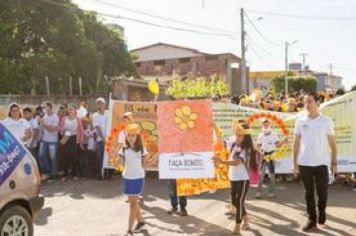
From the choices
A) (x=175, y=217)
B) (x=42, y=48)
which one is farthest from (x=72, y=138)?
(x=42, y=48)

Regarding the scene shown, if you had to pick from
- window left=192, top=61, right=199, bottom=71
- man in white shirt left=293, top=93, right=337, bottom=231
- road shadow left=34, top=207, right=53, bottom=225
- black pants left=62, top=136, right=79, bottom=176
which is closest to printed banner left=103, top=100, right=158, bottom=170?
black pants left=62, top=136, right=79, bottom=176

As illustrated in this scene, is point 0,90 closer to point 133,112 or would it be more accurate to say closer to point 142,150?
point 133,112

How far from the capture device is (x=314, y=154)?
852 centimetres

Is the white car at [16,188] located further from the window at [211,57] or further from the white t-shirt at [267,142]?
the window at [211,57]

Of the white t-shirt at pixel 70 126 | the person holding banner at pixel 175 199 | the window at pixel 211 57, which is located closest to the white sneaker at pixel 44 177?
the white t-shirt at pixel 70 126

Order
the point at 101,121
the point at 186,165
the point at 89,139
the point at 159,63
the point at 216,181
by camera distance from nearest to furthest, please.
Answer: the point at 186,165
the point at 216,181
the point at 101,121
the point at 89,139
the point at 159,63

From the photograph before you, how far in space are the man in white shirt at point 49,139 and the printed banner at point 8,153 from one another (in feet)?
23.0

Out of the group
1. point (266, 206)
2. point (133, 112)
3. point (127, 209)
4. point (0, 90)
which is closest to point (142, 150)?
point (127, 209)

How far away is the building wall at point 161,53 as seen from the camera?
75.9 metres

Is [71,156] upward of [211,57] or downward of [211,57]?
downward

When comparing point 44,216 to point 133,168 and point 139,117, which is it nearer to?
point 133,168

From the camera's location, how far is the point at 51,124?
1432cm

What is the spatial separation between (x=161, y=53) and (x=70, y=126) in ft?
207

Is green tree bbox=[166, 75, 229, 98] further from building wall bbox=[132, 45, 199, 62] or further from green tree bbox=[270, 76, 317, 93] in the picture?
building wall bbox=[132, 45, 199, 62]
